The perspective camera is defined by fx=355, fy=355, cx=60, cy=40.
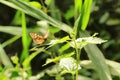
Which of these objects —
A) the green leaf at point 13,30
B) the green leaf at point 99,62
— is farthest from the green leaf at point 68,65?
the green leaf at point 13,30

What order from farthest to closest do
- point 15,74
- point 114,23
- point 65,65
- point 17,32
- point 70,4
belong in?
point 70,4 → point 114,23 → point 17,32 → point 15,74 → point 65,65

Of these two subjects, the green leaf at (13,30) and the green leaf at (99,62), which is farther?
the green leaf at (13,30)

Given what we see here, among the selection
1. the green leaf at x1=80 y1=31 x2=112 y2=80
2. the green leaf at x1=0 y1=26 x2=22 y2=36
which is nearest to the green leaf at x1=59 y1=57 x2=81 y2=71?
the green leaf at x1=80 y1=31 x2=112 y2=80

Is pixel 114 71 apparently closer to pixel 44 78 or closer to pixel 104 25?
pixel 44 78

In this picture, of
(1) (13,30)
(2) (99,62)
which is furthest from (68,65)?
(1) (13,30)

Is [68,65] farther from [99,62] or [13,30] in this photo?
[13,30]

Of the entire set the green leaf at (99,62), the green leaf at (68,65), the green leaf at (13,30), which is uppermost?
the green leaf at (13,30)

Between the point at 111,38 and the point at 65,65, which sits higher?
the point at 111,38

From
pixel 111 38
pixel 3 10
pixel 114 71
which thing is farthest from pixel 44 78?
pixel 3 10

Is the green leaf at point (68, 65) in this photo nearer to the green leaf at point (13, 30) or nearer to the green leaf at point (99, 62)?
the green leaf at point (99, 62)

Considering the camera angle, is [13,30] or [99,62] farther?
[13,30]

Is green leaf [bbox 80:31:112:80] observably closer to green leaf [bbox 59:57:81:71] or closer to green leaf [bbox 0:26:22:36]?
green leaf [bbox 59:57:81:71]
